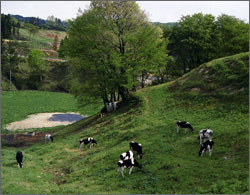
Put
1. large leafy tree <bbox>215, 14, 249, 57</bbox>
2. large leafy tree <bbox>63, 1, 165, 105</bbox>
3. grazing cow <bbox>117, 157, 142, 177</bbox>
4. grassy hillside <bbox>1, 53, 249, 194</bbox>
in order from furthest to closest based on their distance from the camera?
large leafy tree <bbox>215, 14, 249, 57</bbox> → large leafy tree <bbox>63, 1, 165, 105</bbox> → grazing cow <bbox>117, 157, 142, 177</bbox> → grassy hillside <bbox>1, 53, 249, 194</bbox>

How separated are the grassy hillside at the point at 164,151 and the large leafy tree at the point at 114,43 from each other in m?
4.96

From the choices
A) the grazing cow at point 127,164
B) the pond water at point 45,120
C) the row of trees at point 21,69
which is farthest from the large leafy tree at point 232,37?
the row of trees at point 21,69

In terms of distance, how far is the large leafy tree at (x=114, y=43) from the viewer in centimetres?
3709

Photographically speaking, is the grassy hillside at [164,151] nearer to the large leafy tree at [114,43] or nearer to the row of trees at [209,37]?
the large leafy tree at [114,43]

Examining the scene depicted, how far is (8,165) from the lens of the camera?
75.1 feet

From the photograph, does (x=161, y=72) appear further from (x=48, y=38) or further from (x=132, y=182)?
(x=48, y=38)

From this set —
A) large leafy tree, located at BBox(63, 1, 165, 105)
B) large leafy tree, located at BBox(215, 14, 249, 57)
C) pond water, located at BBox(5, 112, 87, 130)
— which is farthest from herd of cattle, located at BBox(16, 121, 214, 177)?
large leafy tree, located at BBox(215, 14, 249, 57)

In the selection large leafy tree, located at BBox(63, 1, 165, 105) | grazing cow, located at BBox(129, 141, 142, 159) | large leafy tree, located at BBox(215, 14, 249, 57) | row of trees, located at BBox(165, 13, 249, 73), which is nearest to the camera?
grazing cow, located at BBox(129, 141, 142, 159)

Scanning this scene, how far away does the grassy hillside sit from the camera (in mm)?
15680

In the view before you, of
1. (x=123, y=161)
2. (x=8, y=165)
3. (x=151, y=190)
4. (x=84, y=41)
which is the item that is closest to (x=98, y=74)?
(x=84, y=41)

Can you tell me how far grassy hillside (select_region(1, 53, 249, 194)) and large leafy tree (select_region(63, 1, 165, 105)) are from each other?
4.96 m

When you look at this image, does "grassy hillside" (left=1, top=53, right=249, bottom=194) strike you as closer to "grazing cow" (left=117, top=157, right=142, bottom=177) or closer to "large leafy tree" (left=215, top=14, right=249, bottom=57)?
"grazing cow" (left=117, top=157, right=142, bottom=177)

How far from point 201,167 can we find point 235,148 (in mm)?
3578

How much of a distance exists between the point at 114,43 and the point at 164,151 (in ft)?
75.4
